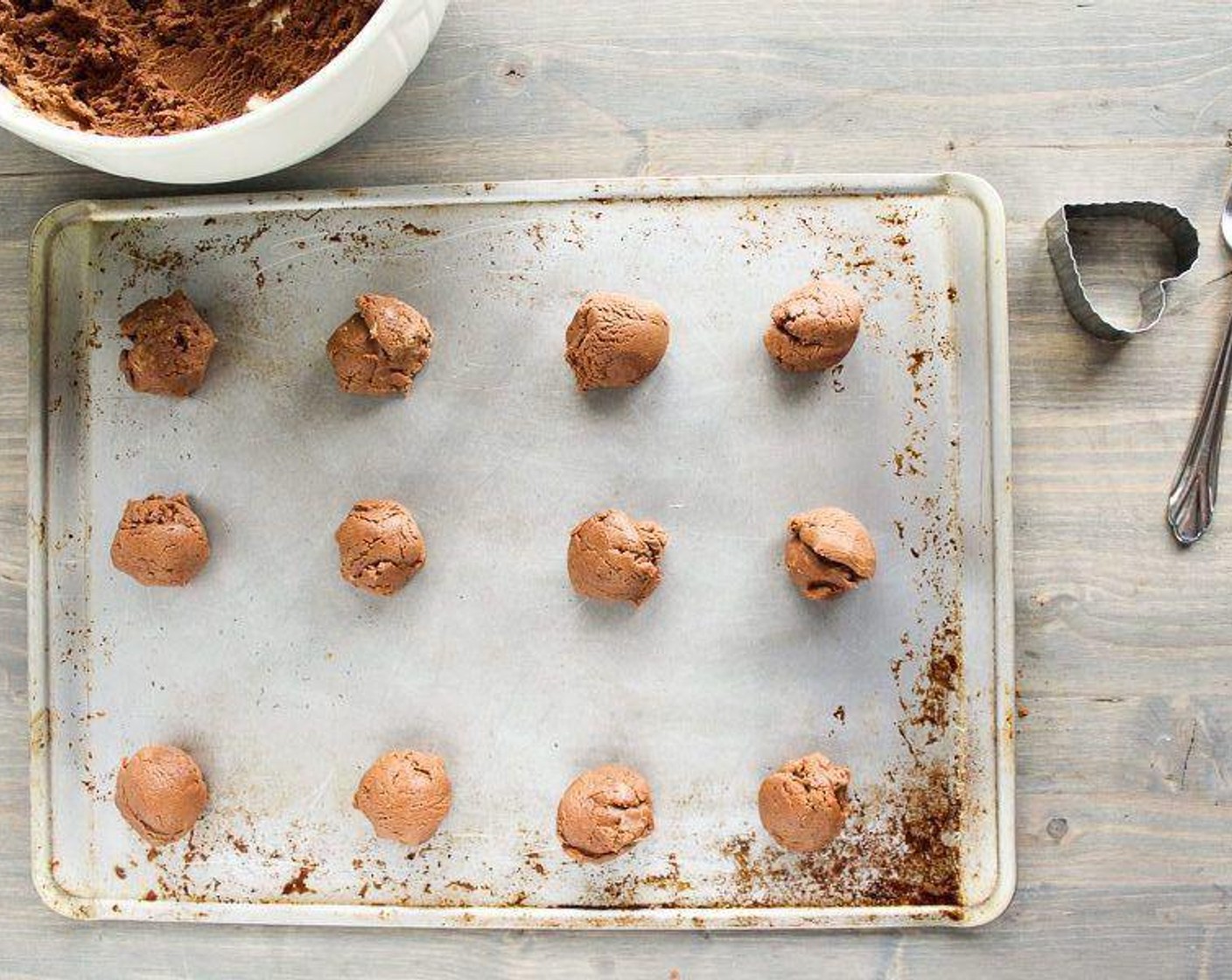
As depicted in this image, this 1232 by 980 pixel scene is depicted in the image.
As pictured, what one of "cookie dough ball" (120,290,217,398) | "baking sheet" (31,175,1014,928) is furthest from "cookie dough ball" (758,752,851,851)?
"cookie dough ball" (120,290,217,398)

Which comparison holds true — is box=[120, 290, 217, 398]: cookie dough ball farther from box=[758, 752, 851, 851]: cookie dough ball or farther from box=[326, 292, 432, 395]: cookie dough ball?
box=[758, 752, 851, 851]: cookie dough ball

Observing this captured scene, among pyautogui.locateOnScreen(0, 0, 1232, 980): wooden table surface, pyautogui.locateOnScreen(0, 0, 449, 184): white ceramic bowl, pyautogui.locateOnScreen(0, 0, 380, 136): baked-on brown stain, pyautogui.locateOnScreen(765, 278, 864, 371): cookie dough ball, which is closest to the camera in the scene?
pyautogui.locateOnScreen(0, 0, 449, 184): white ceramic bowl

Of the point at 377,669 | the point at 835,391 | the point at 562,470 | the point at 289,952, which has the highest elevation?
the point at 835,391

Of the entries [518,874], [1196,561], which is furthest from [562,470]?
[1196,561]

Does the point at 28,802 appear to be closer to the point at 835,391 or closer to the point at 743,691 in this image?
the point at 743,691

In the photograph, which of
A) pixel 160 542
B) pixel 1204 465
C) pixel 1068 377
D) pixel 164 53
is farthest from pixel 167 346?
pixel 1204 465
